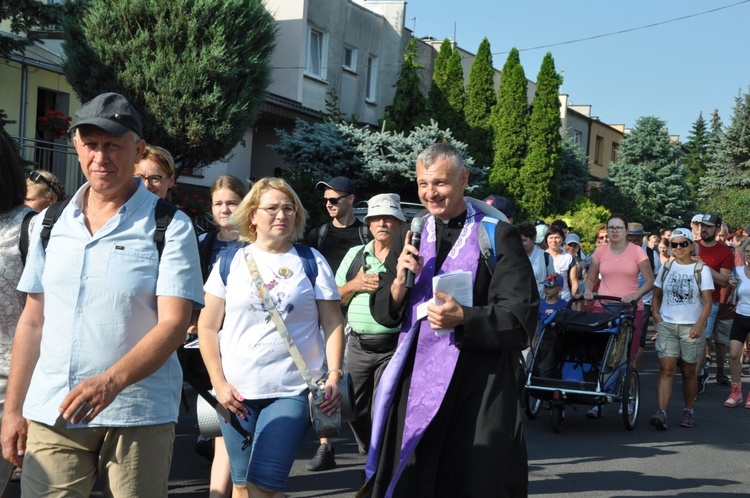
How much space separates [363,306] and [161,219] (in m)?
3.50

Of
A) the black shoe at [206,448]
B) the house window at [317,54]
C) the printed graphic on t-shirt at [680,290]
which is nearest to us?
the black shoe at [206,448]

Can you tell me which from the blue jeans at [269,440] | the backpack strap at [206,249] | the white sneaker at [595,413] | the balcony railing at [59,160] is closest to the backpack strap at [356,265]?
the backpack strap at [206,249]

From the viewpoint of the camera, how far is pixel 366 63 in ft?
103

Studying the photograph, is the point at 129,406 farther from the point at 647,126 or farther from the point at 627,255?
the point at 647,126

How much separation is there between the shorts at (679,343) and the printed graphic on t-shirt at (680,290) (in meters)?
0.24

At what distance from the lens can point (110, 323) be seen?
11.2 feet

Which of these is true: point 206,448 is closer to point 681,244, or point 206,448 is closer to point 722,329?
point 681,244

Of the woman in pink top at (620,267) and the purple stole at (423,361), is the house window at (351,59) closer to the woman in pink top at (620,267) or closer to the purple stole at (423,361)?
the woman in pink top at (620,267)

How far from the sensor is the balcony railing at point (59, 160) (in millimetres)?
18938

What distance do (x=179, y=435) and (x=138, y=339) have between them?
545 centimetres

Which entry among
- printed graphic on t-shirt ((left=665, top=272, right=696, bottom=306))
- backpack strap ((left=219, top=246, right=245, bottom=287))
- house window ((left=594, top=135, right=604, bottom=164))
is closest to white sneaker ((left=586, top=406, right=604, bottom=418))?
printed graphic on t-shirt ((left=665, top=272, right=696, bottom=306))

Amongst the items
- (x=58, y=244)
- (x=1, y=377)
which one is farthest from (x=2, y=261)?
(x=58, y=244)

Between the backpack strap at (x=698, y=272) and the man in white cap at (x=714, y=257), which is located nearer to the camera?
the backpack strap at (x=698, y=272)

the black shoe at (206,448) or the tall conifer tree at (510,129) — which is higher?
the tall conifer tree at (510,129)
